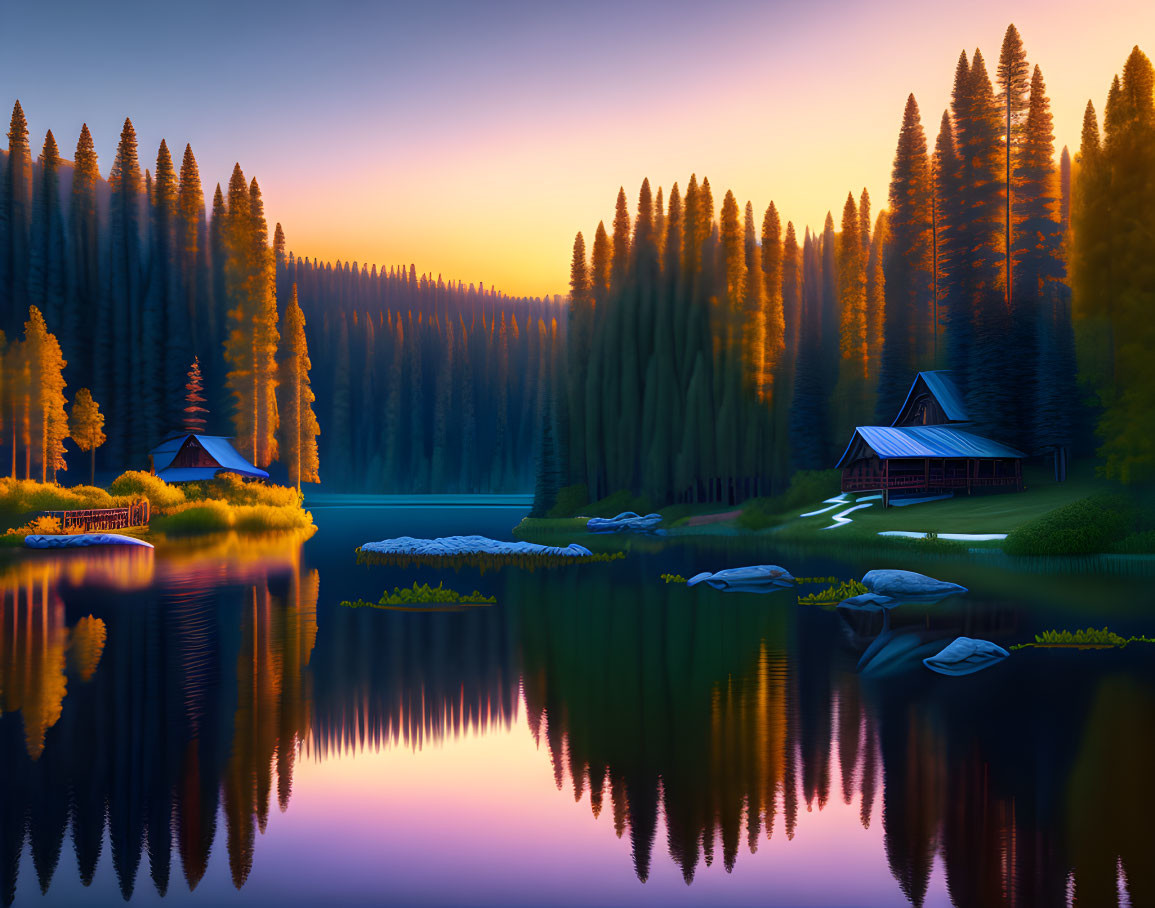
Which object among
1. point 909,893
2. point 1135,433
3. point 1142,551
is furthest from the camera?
point 1135,433

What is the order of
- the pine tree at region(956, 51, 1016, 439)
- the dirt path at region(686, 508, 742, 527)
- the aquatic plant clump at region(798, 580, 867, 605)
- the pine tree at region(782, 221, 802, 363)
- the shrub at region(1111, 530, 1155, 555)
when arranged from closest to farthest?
the aquatic plant clump at region(798, 580, 867, 605)
the shrub at region(1111, 530, 1155, 555)
the pine tree at region(956, 51, 1016, 439)
the dirt path at region(686, 508, 742, 527)
the pine tree at region(782, 221, 802, 363)

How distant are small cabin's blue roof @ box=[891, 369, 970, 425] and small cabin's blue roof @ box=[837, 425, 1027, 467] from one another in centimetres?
99

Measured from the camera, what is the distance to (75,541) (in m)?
45.2

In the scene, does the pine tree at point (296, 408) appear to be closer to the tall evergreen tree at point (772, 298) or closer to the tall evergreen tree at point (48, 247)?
the tall evergreen tree at point (48, 247)

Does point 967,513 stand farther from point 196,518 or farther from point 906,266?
point 196,518

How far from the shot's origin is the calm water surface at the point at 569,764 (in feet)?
26.1

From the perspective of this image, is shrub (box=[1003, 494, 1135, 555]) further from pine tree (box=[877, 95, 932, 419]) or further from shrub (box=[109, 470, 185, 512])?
shrub (box=[109, 470, 185, 512])

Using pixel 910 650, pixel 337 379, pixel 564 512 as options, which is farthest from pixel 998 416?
pixel 337 379

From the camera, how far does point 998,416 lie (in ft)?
165

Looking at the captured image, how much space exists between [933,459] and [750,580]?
25714 millimetres

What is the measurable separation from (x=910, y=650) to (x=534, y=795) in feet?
34.9

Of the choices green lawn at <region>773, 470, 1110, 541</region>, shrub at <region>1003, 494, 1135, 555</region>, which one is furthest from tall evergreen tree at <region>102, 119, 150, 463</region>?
shrub at <region>1003, 494, 1135, 555</region>

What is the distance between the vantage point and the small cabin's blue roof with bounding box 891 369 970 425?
5219 cm

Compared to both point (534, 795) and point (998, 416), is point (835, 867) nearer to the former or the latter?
point (534, 795)
